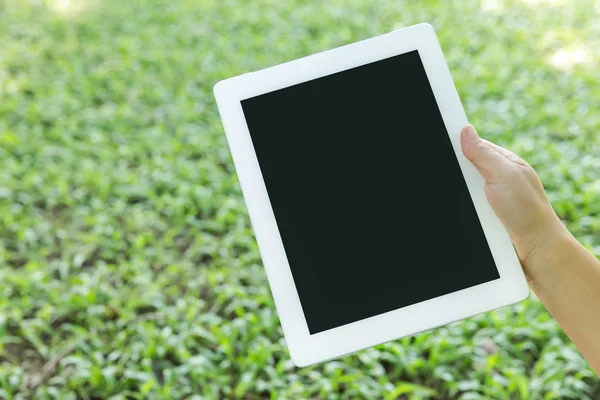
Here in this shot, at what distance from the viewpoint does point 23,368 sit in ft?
8.57

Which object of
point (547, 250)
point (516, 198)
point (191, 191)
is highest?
point (191, 191)

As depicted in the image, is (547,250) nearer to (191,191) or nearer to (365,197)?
(365,197)

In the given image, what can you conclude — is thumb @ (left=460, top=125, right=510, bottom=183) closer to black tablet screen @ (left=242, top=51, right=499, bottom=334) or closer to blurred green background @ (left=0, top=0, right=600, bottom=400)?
black tablet screen @ (left=242, top=51, right=499, bottom=334)

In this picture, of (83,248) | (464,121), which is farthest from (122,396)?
(464,121)

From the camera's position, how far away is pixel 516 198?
1.46 metres

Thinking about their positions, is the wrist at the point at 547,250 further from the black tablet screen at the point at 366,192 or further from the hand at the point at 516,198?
the black tablet screen at the point at 366,192

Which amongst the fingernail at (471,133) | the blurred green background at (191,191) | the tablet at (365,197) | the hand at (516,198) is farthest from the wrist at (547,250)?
the blurred green background at (191,191)

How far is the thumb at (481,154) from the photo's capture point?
1.42 m

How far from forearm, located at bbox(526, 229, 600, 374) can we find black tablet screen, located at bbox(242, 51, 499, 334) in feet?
0.68

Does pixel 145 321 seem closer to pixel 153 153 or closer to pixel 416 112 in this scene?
pixel 153 153

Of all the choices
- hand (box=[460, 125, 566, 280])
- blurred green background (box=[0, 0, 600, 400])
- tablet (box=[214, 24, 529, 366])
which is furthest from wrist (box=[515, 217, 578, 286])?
blurred green background (box=[0, 0, 600, 400])

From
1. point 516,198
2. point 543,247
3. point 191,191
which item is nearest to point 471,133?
point 516,198

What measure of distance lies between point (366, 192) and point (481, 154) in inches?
11.6

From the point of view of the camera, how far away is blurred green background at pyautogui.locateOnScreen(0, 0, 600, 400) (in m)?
2.50
